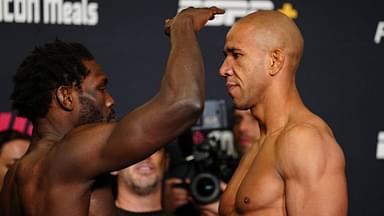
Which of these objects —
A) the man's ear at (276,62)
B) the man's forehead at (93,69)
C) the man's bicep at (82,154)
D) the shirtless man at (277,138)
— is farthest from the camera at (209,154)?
the man's bicep at (82,154)

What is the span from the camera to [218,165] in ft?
10.6

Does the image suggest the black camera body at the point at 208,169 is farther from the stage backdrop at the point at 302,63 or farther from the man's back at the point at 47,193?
the man's back at the point at 47,193

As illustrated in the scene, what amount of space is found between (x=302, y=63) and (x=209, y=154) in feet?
2.18

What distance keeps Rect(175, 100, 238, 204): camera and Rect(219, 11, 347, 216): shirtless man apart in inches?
34.1

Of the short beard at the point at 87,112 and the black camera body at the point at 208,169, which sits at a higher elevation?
the short beard at the point at 87,112

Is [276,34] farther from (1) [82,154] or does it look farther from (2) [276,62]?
(1) [82,154]

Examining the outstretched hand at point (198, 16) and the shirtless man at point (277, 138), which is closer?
the outstretched hand at point (198, 16)

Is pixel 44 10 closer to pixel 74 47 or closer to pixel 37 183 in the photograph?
pixel 74 47

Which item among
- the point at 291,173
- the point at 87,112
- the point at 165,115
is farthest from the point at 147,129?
the point at 291,173

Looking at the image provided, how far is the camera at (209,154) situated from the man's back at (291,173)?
0.92 metres

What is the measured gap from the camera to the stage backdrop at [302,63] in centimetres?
340

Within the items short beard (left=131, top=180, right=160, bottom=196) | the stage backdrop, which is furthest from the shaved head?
the stage backdrop

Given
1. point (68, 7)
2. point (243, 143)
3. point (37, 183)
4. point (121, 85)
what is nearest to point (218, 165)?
point (243, 143)

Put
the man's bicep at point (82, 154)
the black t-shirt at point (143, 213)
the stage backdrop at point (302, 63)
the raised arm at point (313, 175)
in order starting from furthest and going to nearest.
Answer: the stage backdrop at point (302, 63) < the black t-shirt at point (143, 213) < the raised arm at point (313, 175) < the man's bicep at point (82, 154)
